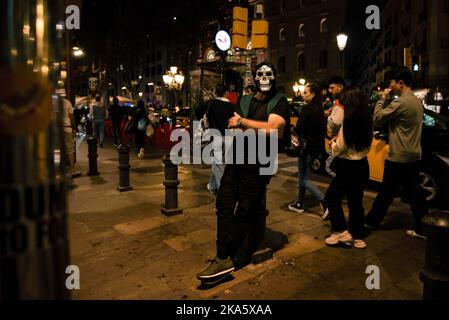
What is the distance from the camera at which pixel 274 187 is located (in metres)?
7.41

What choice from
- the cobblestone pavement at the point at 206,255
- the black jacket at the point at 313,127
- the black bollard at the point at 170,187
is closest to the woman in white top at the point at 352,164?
the cobblestone pavement at the point at 206,255

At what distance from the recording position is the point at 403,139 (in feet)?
14.4

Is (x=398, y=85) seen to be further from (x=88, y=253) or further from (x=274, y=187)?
(x=88, y=253)

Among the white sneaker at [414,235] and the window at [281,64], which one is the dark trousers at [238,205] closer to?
the white sneaker at [414,235]

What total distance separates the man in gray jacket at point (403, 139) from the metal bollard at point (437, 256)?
6.58 feet

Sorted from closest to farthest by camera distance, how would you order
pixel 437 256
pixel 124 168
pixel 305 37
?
pixel 437 256, pixel 124 168, pixel 305 37

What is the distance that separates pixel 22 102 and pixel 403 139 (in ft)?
13.6

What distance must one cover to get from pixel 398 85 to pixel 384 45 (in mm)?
52066

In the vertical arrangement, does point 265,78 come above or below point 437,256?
above

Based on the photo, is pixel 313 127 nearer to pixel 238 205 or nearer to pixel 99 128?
pixel 238 205

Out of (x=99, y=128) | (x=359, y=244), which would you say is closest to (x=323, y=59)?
(x=99, y=128)

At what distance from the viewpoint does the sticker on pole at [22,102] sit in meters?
1.31

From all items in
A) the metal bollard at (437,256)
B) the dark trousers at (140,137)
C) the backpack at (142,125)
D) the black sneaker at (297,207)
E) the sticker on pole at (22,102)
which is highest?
the backpack at (142,125)

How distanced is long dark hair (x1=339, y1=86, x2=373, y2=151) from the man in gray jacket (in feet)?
1.44
